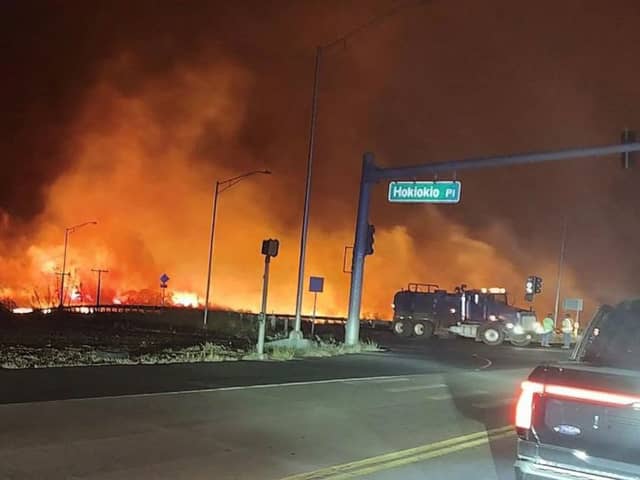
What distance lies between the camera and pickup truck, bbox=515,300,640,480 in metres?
5.34

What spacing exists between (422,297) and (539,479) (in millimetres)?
35447

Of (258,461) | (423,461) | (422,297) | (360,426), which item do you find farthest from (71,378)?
(422,297)

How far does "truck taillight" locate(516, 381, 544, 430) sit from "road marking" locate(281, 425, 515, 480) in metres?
2.50

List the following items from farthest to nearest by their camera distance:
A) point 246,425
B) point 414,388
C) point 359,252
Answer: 1. point 359,252
2. point 414,388
3. point 246,425

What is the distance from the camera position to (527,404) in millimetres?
5859

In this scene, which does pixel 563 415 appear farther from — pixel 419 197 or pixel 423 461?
pixel 419 197

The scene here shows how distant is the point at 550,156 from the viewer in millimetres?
20141

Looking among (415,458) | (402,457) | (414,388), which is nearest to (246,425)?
(402,457)

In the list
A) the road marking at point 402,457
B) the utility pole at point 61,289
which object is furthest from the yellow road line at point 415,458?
the utility pole at point 61,289

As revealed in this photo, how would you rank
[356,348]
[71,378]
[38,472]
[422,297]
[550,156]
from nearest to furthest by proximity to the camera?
[38,472]
[71,378]
[550,156]
[356,348]
[422,297]

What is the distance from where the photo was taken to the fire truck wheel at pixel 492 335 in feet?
124

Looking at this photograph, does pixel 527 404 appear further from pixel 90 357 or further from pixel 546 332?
pixel 546 332

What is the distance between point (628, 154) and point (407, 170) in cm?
702

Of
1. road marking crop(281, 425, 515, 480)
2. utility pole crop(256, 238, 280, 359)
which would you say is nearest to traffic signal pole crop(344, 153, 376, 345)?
utility pole crop(256, 238, 280, 359)
